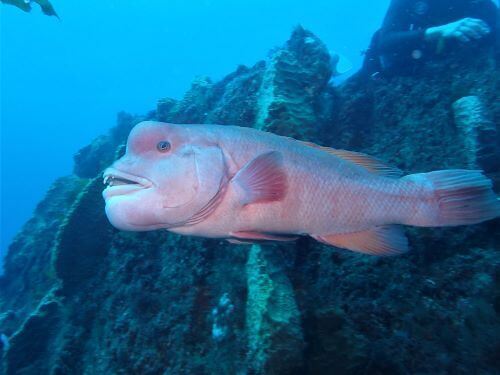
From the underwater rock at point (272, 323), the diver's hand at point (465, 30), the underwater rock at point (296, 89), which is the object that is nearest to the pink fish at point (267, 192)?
the underwater rock at point (272, 323)

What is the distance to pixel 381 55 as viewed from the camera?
257 inches

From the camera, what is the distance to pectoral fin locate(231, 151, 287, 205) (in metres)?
2.28

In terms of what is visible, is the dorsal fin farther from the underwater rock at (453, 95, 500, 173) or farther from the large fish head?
the underwater rock at (453, 95, 500, 173)

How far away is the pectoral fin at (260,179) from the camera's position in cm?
228

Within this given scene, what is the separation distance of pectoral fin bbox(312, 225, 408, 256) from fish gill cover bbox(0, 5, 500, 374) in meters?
0.85

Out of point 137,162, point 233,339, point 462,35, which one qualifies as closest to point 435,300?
point 233,339

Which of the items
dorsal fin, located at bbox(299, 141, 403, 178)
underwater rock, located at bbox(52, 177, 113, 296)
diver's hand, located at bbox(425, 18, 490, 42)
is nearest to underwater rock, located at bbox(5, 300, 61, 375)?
underwater rock, located at bbox(52, 177, 113, 296)

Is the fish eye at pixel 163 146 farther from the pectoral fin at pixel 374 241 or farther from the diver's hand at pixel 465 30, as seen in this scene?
the diver's hand at pixel 465 30

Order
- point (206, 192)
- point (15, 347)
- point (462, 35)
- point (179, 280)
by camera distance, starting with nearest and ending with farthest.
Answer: point (206, 192)
point (179, 280)
point (462, 35)
point (15, 347)

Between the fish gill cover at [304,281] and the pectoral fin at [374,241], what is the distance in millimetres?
850

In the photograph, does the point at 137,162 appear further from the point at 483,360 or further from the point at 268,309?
the point at 483,360

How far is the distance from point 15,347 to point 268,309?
20.0ft

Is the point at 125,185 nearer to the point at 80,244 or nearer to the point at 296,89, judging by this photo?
the point at 296,89

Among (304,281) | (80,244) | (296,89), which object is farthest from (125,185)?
(80,244)
